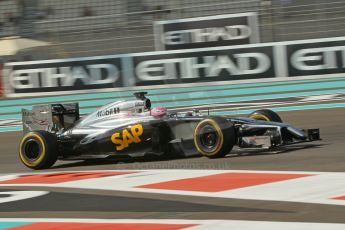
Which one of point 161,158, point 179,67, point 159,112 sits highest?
point 179,67

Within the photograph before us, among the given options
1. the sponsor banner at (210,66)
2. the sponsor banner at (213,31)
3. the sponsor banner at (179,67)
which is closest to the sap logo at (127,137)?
the sponsor banner at (179,67)

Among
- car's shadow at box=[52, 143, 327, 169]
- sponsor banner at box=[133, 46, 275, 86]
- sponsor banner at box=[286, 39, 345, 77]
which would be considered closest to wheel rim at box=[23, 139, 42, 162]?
car's shadow at box=[52, 143, 327, 169]

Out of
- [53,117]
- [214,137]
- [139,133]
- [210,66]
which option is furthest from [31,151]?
[210,66]

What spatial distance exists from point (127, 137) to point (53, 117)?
140 cm

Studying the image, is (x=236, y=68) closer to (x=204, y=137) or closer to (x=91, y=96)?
(x=91, y=96)

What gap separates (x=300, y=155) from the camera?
824 cm

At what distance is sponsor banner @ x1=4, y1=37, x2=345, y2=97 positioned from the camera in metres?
16.3

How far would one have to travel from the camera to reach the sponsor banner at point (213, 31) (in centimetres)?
1831

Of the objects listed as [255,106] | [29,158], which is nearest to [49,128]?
[29,158]

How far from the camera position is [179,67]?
1758 centimetres

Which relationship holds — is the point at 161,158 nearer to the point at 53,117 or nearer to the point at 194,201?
the point at 53,117

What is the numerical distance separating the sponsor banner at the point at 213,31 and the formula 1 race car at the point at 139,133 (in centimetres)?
905

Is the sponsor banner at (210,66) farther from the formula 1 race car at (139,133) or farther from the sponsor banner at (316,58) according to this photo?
the formula 1 race car at (139,133)

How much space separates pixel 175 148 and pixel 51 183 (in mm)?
1846
